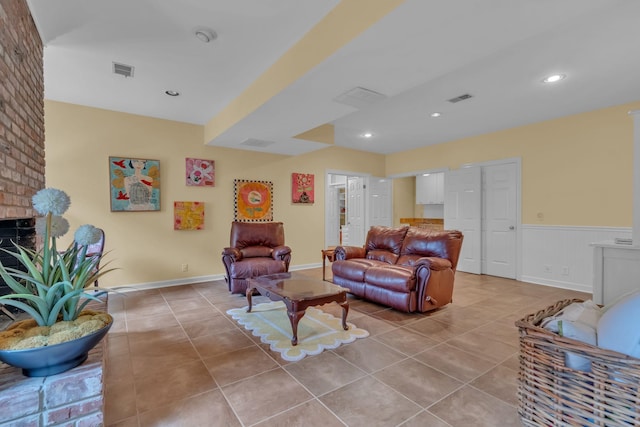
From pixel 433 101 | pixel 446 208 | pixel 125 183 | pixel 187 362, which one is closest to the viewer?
pixel 187 362

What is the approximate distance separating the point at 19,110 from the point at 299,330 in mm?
2584

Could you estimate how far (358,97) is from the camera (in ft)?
9.26

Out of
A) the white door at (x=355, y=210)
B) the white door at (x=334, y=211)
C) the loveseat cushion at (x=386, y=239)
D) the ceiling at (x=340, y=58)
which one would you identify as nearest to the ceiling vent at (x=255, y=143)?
the ceiling at (x=340, y=58)

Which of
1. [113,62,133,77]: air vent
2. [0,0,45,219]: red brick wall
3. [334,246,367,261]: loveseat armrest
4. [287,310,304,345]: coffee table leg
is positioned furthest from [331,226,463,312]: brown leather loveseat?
[113,62,133,77]: air vent

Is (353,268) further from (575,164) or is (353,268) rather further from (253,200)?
(575,164)

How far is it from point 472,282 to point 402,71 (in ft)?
12.0

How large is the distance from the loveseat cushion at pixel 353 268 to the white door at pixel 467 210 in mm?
2389

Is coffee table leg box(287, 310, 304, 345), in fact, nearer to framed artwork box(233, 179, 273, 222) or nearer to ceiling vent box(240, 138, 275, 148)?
ceiling vent box(240, 138, 275, 148)

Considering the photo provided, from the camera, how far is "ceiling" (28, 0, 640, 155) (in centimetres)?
180

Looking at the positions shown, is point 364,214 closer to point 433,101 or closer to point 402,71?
point 433,101

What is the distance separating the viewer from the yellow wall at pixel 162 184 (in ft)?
12.6

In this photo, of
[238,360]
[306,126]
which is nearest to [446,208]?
[306,126]

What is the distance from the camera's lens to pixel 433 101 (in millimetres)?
3662

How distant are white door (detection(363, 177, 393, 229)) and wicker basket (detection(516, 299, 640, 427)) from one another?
5.17 meters
